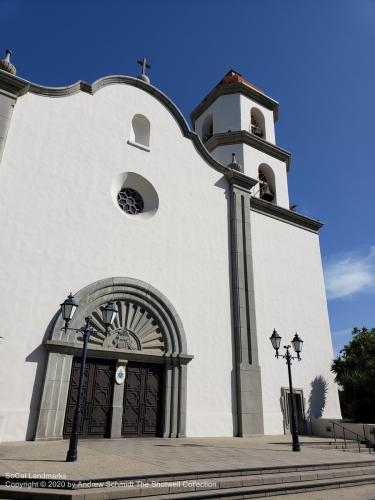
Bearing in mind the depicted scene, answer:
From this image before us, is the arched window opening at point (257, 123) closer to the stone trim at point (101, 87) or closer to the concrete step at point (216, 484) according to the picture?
the stone trim at point (101, 87)

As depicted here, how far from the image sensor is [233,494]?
643cm

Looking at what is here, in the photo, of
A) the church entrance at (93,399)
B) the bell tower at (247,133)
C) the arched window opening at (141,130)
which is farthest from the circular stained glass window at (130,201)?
the bell tower at (247,133)

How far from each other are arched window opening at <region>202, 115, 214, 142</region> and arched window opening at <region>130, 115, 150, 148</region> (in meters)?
6.96

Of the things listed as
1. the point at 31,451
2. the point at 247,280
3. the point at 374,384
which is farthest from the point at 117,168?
the point at 374,384

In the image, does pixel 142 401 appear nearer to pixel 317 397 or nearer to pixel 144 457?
pixel 144 457

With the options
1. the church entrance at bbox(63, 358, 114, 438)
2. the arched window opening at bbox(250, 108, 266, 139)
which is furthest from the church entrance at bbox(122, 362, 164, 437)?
the arched window opening at bbox(250, 108, 266, 139)

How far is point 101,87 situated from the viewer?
15609mm

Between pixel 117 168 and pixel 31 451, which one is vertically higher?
pixel 117 168

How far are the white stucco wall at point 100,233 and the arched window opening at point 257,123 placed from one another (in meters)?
6.11

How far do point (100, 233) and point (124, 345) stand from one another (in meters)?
4.00

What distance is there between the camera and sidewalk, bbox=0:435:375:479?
6434 millimetres

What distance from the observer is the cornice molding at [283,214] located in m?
18.6

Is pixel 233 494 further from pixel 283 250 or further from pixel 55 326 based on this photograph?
pixel 283 250

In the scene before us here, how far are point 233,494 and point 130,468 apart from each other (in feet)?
6.15
